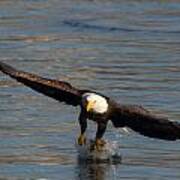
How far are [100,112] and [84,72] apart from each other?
557cm

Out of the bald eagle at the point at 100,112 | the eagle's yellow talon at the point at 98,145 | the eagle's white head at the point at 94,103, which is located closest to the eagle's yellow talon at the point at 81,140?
the bald eagle at the point at 100,112

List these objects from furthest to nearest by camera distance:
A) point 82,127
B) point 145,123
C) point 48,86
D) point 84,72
→ point 84,72
point 48,86
point 82,127
point 145,123

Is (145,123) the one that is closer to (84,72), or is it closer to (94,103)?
(94,103)

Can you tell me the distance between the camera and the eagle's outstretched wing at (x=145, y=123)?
36.9 feet

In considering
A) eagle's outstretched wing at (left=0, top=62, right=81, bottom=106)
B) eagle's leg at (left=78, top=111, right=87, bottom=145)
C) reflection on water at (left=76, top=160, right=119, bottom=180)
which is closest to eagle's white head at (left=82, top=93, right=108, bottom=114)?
eagle's leg at (left=78, top=111, right=87, bottom=145)

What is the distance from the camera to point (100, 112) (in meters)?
11.7

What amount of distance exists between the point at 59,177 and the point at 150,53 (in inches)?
333

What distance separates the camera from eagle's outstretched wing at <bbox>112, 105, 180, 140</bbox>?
11258 mm

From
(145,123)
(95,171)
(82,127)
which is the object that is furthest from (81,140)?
(145,123)

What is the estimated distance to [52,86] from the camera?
12023mm

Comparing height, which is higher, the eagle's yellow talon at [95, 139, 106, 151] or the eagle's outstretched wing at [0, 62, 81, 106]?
the eagle's outstretched wing at [0, 62, 81, 106]

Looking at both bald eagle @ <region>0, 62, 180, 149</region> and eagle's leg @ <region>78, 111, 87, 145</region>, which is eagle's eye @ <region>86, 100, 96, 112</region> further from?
eagle's leg @ <region>78, 111, 87, 145</region>

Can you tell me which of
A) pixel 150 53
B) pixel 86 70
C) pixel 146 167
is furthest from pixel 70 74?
pixel 146 167

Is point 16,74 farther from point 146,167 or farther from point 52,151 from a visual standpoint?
point 146,167
